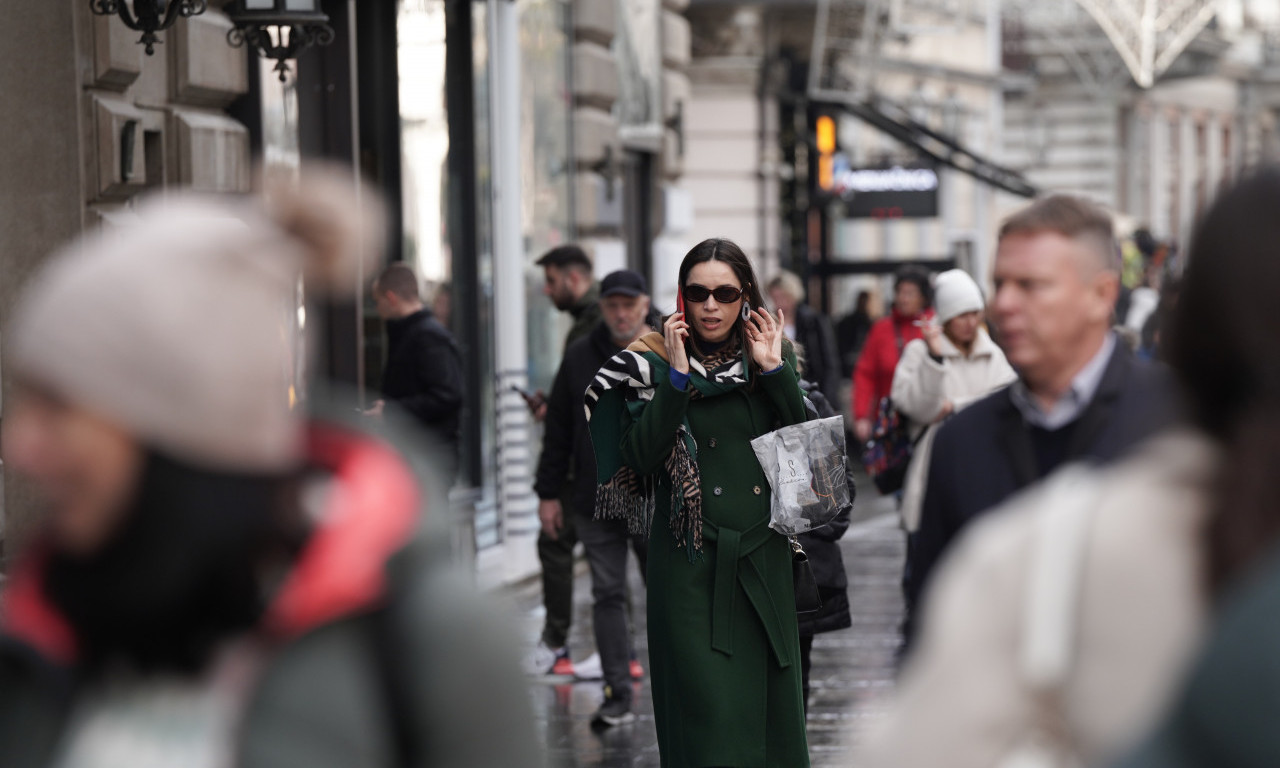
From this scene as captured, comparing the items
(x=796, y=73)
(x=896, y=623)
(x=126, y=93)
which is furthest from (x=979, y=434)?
(x=796, y=73)

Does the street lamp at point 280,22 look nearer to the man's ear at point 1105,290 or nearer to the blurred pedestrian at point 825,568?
the blurred pedestrian at point 825,568

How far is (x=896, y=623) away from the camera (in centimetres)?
1043

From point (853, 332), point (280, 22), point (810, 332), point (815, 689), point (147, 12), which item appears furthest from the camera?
point (853, 332)

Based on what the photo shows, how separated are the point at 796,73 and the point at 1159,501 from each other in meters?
23.6

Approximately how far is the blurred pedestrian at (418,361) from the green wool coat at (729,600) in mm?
3097

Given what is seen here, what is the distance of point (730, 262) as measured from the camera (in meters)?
5.89

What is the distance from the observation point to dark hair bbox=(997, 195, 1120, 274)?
3334mm

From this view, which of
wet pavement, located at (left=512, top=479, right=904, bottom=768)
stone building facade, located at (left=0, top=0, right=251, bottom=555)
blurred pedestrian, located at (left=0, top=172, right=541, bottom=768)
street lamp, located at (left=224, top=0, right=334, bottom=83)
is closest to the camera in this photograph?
blurred pedestrian, located at (left=0, top=172, right=541, bottom=768)

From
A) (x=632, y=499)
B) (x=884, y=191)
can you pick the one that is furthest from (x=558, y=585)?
(x=884, y=191)

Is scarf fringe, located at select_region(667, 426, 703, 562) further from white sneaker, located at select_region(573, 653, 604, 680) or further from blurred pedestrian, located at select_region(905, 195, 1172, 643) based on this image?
white sneaker, located at select_region(573, 653, 604, 680)

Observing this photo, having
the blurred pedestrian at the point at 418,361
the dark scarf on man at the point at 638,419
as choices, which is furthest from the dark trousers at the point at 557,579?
the dark scarf on man at the point at 638,419

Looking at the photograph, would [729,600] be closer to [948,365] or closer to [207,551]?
[948,365]

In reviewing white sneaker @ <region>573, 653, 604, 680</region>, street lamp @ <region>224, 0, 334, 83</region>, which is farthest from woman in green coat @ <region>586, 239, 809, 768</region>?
white sneaker @ <region>573, 653, 604, 680</region>

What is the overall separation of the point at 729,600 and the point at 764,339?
770mm
